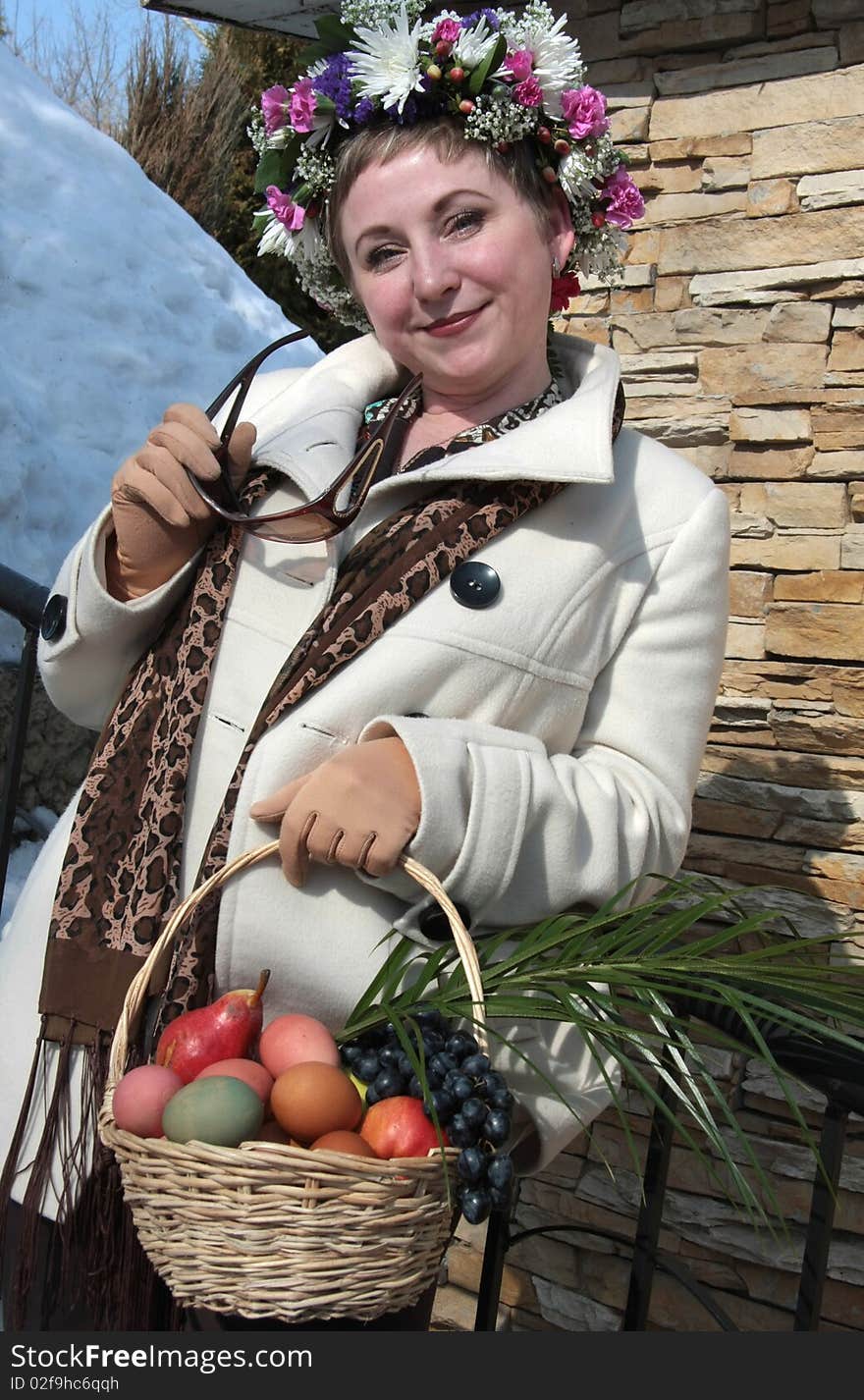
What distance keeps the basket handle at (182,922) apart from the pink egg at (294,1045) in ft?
0.44

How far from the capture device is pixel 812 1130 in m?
2.77


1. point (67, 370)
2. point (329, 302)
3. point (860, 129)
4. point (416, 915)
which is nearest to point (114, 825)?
point (416, 915)

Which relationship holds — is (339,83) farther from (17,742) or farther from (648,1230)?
(648,1230)

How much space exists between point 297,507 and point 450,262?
369 millimetres

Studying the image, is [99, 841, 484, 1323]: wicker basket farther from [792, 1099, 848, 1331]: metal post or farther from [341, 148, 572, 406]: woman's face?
[341, 148, 572, 406]: woman's face

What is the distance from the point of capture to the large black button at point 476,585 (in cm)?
163

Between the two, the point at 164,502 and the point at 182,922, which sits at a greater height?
the point at 164,502

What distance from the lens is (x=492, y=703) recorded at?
1.65m

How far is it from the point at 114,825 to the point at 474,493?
0.61m

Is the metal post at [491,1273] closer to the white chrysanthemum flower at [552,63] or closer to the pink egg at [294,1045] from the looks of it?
the pink egg at [294,1045]

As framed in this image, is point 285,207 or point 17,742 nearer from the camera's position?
point 285,207

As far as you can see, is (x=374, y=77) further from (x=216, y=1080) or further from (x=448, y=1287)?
(x=448, y=1287)

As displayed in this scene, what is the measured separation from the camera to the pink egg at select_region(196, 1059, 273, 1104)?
1.29 m

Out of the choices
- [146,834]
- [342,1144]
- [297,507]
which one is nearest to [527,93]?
[297,507]
